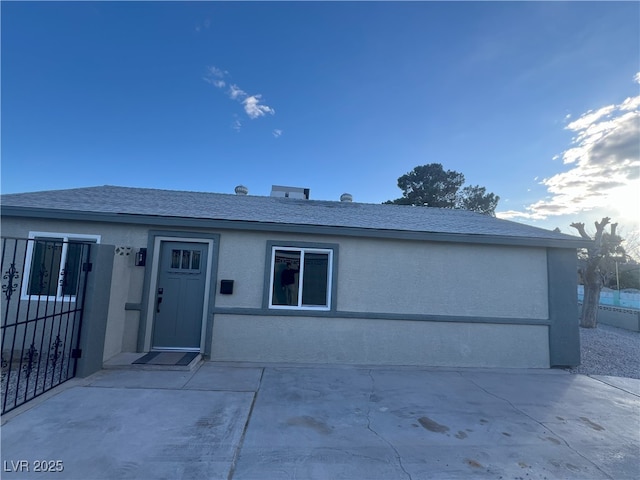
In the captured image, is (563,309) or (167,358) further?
(563,309)

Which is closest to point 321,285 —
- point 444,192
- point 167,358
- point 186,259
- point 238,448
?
point 186,259

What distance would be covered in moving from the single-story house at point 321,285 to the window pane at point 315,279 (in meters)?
0.02

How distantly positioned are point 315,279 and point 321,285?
18cm

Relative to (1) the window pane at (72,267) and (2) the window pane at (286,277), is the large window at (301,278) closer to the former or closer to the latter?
(2) the window pane at (286,277)

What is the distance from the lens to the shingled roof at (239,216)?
5352mm

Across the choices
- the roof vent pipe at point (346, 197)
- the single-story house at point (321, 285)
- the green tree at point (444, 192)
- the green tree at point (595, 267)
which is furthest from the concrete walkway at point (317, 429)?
the green tree at point (444, 192)

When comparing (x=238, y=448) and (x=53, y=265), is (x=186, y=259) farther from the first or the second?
(x=238, y=448)

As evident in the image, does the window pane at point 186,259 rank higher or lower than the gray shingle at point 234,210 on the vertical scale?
lower

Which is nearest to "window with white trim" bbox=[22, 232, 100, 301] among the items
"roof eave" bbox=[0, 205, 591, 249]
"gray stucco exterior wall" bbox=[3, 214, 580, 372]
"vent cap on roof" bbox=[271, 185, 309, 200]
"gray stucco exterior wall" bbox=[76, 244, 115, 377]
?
"gray stucco exterior wall" bbox=[3, 214, 580, 372]

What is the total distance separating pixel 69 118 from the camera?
9039 mm

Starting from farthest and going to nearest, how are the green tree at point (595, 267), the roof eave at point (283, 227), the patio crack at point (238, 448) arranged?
the green tree at point (595, 267), the roof eave at point (283, 227), the patio crack at point (238, 448)

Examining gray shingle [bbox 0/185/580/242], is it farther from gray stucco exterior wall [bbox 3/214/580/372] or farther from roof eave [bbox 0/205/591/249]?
gray stucco exterior wall [bbox 3/214/580/372]

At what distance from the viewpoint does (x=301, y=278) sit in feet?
19.0

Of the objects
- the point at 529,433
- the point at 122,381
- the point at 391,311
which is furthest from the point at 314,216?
the point at 529,433
